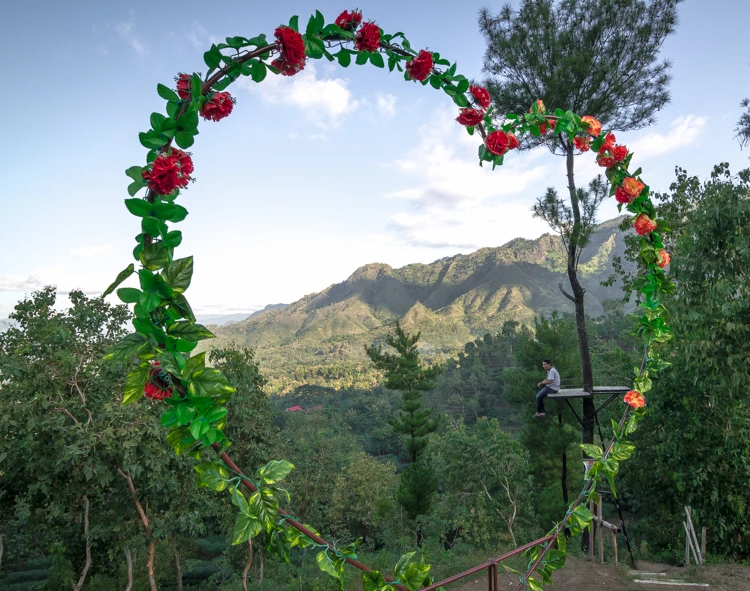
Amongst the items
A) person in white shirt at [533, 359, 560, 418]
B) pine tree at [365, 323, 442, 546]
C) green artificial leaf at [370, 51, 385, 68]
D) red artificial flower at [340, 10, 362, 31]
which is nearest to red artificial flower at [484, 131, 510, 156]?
green artificial leaf at [370, 51, 385, 68]

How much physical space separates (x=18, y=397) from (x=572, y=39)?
28.3 ft

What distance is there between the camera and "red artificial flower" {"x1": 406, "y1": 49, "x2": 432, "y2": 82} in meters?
1.34

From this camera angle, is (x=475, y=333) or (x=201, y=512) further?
(x=475, y=333)

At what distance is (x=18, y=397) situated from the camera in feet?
17.0

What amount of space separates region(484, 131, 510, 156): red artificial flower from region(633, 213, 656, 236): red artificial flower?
78 cm

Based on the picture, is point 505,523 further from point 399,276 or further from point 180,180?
point 399,276

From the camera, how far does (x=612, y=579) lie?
5426mm

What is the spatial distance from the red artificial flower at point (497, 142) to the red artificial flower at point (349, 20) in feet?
1.76

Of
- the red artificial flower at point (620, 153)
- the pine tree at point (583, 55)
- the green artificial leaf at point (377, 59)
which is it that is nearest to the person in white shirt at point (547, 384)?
the pine tree at point (583, 55)

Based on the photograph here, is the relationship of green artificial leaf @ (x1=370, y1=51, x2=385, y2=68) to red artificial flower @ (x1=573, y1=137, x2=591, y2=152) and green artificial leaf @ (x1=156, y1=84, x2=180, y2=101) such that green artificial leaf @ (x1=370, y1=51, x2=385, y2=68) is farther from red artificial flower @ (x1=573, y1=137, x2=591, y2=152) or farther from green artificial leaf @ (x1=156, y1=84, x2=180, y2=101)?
red artificial flower @ (x1=573, y1=137, x2=591, y2=152)

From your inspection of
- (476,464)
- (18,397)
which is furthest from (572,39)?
(476,464)

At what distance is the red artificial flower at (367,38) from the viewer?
3.92ft

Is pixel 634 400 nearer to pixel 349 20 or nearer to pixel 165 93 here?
pixel 349 20

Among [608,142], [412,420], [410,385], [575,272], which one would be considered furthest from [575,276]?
[412,420]
